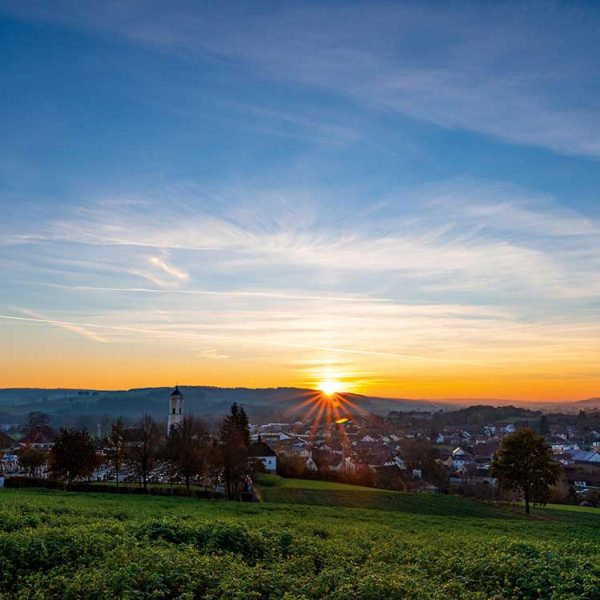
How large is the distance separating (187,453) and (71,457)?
425 inches

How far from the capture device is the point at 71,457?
52531mm

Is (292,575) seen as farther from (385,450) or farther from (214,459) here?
(385,450)

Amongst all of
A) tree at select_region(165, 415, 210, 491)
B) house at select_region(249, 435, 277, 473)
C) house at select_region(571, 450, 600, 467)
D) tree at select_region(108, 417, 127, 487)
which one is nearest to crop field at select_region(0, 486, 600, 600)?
tree at select_region(165, 415, 210, 491)

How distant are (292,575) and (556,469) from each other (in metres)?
36.7

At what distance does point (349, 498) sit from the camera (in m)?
49.3

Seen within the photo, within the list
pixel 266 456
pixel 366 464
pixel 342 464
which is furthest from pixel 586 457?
pixel 266 456

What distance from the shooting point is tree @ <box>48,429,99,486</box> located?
172 ft

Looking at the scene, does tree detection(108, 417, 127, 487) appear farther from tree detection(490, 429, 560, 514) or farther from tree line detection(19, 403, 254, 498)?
tree detection(490, 429, 560, 514)

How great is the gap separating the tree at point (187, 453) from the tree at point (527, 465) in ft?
83.9

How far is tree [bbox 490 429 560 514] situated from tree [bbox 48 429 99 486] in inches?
1435


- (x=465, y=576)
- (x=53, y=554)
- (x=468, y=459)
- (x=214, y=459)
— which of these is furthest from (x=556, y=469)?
(x=468, y=459)

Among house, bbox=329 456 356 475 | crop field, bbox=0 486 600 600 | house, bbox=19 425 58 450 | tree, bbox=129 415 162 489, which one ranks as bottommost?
house, bbox=329 456 356 475

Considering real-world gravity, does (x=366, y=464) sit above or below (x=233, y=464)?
below

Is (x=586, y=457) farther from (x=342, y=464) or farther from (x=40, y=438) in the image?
(x=40, y=438)
